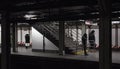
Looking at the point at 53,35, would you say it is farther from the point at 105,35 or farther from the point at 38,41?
the point at 105,35

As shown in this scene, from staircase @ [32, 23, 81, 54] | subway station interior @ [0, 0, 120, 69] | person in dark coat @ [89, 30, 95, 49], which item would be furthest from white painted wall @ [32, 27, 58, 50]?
person in dark coat @ [89, 30, 95, 49]

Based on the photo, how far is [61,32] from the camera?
61.5ft

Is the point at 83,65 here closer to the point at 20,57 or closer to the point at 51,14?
the point at 51,14

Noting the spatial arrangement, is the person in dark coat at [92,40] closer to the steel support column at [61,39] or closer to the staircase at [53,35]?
the staircase at [53,35]

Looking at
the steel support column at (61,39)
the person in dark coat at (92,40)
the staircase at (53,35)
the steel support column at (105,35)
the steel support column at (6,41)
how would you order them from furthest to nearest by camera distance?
1. the person in dark coat at (92,40)
2. the staircase at (53,35)
3. the steel support column at (61,39)
4. the steel support column at (6,41)
5. the steel support column at (105,35)

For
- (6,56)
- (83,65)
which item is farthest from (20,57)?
(6,56)

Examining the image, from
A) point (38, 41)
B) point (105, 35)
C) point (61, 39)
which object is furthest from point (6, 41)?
point (38, 41)

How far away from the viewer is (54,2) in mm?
10422

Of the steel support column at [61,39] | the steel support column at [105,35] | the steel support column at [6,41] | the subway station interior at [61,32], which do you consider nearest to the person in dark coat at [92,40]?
the subway station interior at [61,32]

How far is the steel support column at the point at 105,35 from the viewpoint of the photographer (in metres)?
7.84

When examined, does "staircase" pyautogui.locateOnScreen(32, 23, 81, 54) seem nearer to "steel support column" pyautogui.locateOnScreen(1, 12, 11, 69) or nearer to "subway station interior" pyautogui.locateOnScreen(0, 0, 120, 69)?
"subway station interior" pyautogui.locateOnScreen(0, 0, 120, 69)

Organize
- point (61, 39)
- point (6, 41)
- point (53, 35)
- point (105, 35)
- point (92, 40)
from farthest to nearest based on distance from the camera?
point (92, 40)
point (53, 35)
point (61, 39)
point (6, 41)
point (105, 35)

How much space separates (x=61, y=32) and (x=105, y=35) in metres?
10.8

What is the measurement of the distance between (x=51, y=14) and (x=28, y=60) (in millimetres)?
3411
